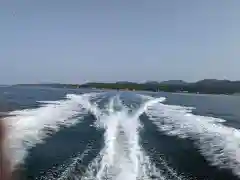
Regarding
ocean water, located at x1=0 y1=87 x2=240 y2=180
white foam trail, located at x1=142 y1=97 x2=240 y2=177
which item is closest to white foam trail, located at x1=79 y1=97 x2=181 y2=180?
ocean water, located at x1=0 y1=87 x2=240 y2=180

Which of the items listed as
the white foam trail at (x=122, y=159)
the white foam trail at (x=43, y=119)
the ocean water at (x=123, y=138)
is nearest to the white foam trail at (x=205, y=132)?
the ocean water at (x=123, y=138)

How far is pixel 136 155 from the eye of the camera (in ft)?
9.54

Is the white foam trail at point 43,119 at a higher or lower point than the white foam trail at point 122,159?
higher

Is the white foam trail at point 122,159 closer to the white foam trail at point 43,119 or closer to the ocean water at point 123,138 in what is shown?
the ocean water at point 123,138

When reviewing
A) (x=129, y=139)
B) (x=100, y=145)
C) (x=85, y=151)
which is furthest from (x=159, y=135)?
(x=85, y=151)

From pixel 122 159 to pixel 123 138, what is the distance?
27.3 inches

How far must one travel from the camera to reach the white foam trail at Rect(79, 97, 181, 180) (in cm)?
A: 249

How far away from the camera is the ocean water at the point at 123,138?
2.55m

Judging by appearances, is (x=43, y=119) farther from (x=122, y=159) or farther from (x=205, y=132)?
(x=205, y=132)

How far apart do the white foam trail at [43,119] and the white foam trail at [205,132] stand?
1.25 meters

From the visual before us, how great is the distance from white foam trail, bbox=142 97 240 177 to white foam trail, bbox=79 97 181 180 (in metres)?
0.54

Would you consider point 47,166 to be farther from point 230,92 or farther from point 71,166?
point 230,92

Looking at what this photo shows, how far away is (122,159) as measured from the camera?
2.82 meters

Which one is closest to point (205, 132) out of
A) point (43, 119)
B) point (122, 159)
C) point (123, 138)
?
point (123, 138)
